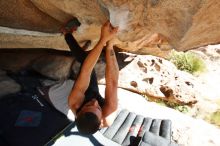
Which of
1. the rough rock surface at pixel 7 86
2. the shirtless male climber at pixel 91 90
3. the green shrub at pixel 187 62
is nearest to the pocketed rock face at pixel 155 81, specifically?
the green shrub at pixel 187 62

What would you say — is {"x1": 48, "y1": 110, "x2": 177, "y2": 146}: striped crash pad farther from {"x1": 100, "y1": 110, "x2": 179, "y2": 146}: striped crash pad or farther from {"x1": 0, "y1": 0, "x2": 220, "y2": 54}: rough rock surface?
{"x1": 0, "y1": 0, "x2": 220, "y2": 54}: rough rock surface

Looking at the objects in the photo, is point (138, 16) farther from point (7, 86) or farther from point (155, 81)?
point (155, 81)

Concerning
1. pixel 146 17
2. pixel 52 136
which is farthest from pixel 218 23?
pixel 52 136

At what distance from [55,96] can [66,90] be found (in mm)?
366

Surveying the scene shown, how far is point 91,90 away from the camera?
13.2ft

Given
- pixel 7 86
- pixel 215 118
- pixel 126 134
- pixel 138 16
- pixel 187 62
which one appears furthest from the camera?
pixel 187 62

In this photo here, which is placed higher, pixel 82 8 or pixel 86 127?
pixel 82 8

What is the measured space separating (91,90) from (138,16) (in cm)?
131

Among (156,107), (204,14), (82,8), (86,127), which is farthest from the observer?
(156,107)

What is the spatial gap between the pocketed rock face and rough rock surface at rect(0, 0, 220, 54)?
2.73m

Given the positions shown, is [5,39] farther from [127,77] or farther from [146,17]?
[127,77]

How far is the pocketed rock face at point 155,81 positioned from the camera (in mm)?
6676

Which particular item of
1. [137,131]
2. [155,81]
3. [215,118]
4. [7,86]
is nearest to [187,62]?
[215,118]

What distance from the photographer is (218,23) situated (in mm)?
2838
